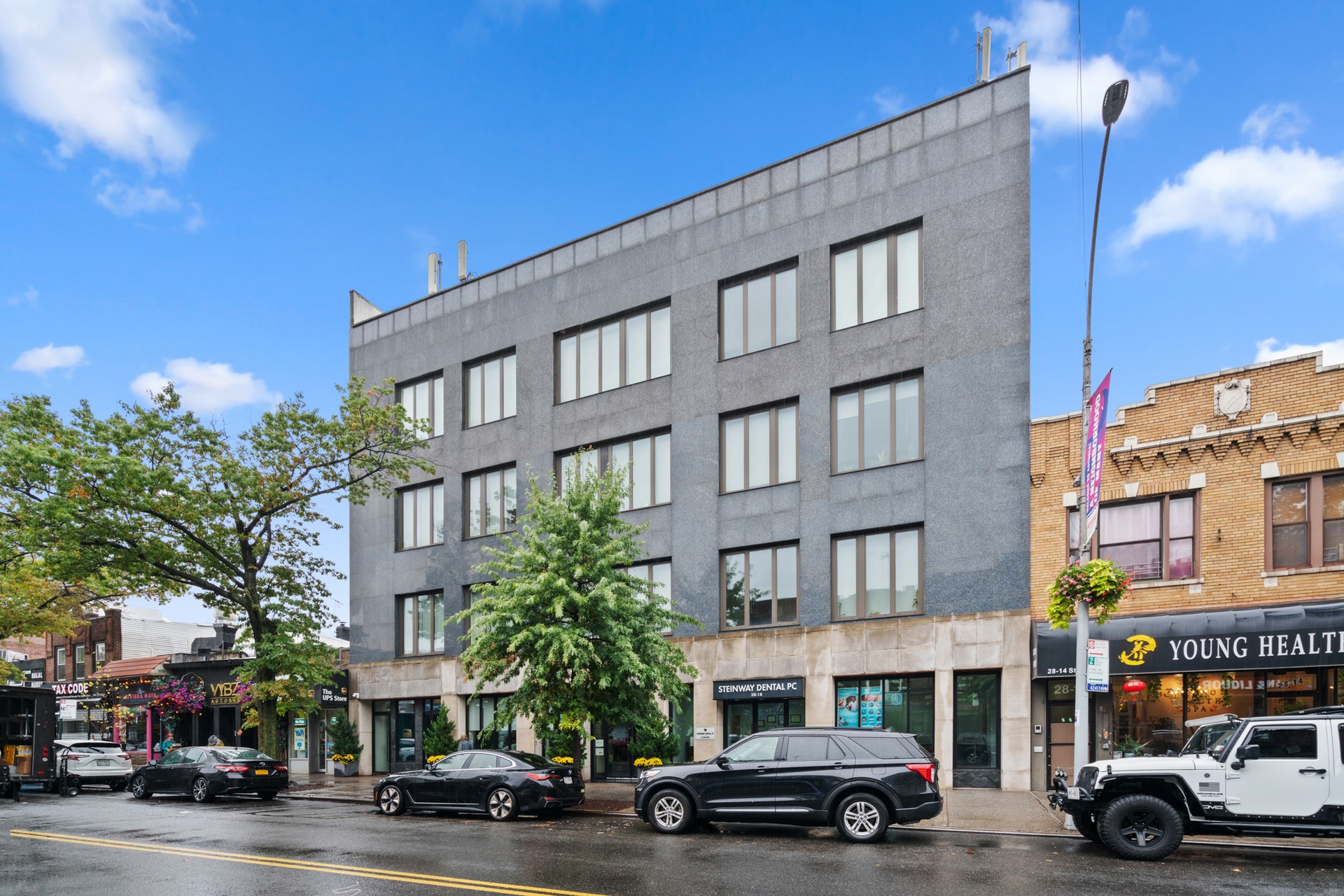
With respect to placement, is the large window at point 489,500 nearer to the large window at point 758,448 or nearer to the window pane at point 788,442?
the large window at point 758,448

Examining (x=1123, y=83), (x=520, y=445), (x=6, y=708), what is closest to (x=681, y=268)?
(x=520, y=445)

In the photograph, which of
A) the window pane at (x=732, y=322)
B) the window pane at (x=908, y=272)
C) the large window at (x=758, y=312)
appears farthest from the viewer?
the window pane at (x=732, y=322)

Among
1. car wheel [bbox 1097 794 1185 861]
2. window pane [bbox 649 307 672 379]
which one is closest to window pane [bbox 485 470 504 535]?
window pane [bbox 649 307 672 379]

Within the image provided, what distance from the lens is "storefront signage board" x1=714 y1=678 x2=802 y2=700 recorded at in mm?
24344

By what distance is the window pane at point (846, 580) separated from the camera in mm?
24281

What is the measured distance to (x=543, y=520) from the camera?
21.2 meters

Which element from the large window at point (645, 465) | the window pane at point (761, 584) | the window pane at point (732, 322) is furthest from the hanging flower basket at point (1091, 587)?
the large window at point (645, 465)

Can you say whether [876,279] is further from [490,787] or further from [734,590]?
[490,787]

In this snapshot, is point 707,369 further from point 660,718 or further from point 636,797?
point 636,797

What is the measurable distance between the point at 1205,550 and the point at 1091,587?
5.07m

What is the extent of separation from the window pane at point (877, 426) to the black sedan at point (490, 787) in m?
10.1

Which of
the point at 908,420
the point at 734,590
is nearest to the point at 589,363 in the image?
the point at 734,590

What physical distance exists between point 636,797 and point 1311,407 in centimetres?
1413

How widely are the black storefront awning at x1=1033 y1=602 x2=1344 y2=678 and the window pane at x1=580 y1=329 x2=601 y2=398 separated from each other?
47.1 feet
